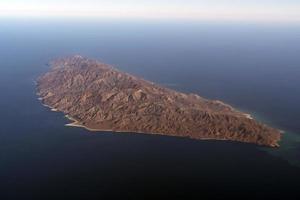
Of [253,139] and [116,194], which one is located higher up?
[253,139]

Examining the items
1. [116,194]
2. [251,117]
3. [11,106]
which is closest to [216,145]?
[251,117]

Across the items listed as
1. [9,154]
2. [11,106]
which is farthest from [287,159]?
[11,106]

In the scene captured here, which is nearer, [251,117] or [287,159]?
[287,159]

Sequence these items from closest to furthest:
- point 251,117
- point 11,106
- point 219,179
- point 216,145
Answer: point 219,179, point 216,145, point 251,117, point 11,106

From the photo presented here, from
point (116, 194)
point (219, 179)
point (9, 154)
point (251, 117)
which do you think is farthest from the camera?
point (251, 117)

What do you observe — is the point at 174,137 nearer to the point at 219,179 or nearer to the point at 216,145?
the point at 216,145

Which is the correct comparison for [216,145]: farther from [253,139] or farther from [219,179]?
[219,179]
